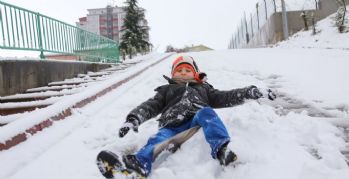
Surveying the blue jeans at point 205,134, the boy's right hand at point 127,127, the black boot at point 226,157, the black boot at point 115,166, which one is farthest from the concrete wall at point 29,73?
the black boot at point 226,157

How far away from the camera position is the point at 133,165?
97.2 inches

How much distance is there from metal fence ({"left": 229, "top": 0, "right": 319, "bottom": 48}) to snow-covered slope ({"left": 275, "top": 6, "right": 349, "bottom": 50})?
1978mm

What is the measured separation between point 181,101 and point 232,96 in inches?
18.2

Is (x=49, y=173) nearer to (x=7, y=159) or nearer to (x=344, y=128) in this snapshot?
(x=7, y=159)

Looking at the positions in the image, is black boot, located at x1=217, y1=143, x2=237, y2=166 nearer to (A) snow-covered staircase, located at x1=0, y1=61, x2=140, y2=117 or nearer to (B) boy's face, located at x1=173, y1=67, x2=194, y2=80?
(B) boy's face, located at x1=173, y1=67, x2=194, y2=80

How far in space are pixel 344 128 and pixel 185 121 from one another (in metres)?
1.35

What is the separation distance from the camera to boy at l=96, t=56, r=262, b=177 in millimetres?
2582

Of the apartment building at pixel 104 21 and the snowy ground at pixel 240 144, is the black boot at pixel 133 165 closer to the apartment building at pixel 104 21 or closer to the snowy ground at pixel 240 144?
the snowy ground at pixel 240 144

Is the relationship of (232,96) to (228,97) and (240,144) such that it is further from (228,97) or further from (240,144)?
(240,144)

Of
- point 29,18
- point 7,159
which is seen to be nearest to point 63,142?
point 7,159

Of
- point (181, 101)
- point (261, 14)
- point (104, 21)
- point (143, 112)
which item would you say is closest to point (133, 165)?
point (143, 112)

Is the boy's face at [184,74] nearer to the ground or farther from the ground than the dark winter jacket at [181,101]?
farther from the ground

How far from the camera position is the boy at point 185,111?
8.47ft

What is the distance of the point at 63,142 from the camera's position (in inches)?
138
